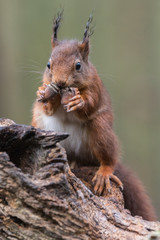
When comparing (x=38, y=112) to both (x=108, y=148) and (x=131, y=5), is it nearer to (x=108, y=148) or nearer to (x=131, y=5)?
(x=108, y=148)

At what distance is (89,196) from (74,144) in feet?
1.80

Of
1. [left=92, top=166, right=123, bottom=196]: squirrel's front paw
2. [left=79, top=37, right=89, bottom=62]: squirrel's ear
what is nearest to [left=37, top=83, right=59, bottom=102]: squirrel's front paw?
[left=79, top=37, right=89, bottom=62]: squirrel's ear

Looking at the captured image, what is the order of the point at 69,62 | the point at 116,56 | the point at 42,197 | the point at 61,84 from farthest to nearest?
the point at 116,56
the point at 69,62
the point at 61,84
the point at 42,197

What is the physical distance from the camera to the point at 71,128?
1.58m

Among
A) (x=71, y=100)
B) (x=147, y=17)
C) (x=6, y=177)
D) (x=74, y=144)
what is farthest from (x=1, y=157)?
(x=147, y=17)

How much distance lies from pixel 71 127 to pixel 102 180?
11.3 inches

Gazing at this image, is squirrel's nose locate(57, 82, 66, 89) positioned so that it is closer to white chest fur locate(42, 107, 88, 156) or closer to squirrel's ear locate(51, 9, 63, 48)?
white chest fur locate(42, 107, 88, 156)

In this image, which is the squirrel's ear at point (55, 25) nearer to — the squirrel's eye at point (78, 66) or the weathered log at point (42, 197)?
the squirrel's eye at point (78, 66)

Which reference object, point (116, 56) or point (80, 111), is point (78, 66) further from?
point (116, 56)

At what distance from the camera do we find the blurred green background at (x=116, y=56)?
3.28 meters

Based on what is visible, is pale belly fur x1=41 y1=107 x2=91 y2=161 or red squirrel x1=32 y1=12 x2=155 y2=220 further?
pale belly fur x1=41 y1=107 x2=91 y2=161

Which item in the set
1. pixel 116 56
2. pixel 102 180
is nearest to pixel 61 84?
pixel 102 180

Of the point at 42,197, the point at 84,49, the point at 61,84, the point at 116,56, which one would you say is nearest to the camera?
the point at 42,197

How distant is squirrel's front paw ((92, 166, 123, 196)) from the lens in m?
1.41
